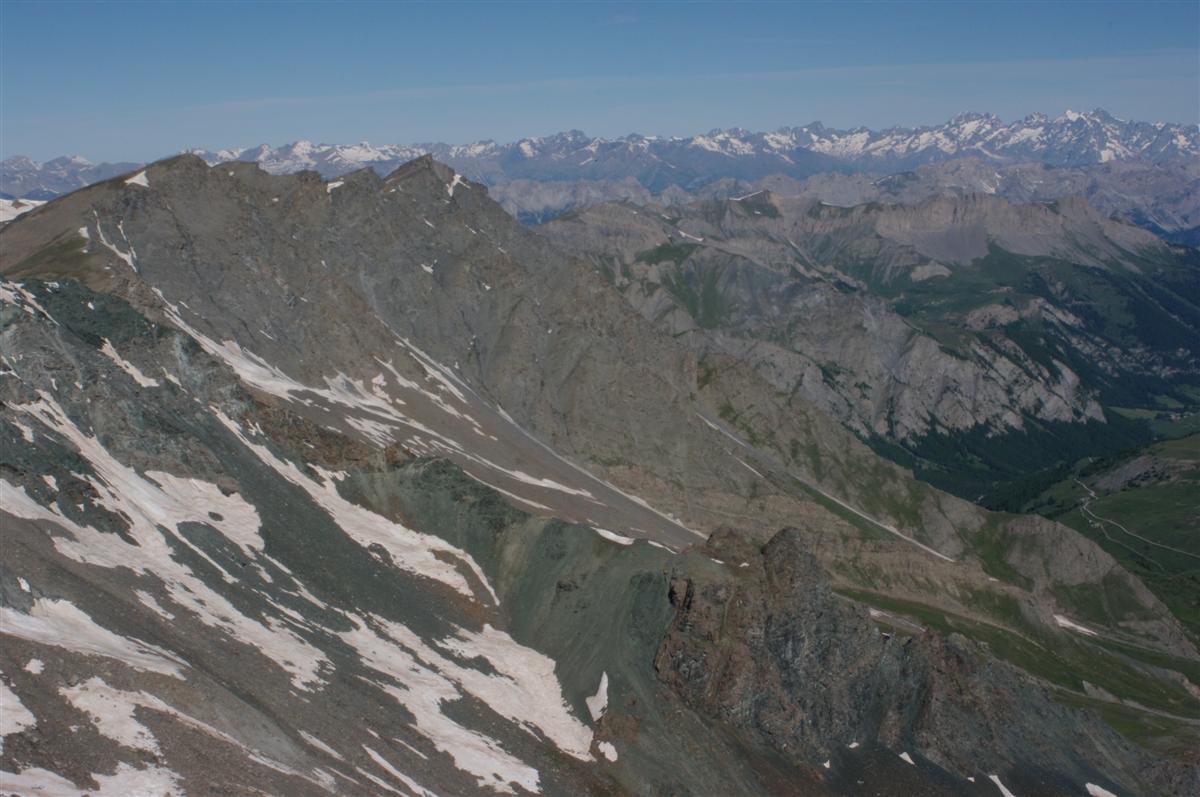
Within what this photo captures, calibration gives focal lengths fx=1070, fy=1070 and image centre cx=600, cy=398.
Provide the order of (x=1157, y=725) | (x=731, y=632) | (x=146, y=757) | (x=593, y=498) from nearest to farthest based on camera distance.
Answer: (x=146, y=757)
(x=731, y=632)
(x=1157, y=725)
(x=593, y=498)

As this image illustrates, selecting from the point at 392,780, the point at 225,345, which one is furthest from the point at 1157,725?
the point at 225,345

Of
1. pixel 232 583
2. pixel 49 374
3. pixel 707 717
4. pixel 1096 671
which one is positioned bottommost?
pixel 1096 671

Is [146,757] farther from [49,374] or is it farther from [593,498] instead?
[593,498]

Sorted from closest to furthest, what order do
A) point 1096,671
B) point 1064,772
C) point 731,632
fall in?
point 731,632
point 1064,772
point 1096,671

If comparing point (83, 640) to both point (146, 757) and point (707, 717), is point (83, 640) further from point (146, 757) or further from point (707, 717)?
point (707, 717)

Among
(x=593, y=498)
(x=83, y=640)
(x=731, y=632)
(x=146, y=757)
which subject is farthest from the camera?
(x=593, y=498)

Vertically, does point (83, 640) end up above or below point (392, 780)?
above

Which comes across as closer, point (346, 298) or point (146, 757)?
point (146, 757)

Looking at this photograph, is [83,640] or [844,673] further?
[844,673]

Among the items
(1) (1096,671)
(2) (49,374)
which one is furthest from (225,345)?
(1) (1096,671)
